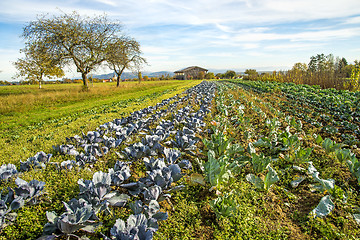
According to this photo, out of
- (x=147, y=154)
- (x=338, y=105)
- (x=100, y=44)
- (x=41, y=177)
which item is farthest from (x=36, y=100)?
(x=338, y=105)

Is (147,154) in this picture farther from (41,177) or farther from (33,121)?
(33,121)

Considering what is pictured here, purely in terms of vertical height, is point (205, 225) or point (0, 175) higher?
point (0, 175)

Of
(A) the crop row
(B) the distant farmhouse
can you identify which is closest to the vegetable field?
(A) the crop row

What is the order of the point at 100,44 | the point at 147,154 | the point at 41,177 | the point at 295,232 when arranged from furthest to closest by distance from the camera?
the point at 100,44 → the point at 147,154 → the point at 41,177 → the point at 295,232

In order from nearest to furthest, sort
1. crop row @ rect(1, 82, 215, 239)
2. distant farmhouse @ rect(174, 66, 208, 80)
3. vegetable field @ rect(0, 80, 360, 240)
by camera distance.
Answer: crop row @ rect(1, 82, 215, 239) → vegetable field @ rect(0, 80, 360, 240) → distant farmhouse @ rect(174, 66, 208, 80)

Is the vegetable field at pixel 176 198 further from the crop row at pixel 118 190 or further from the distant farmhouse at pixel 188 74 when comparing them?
the distant farmhouse at pixel 188 74

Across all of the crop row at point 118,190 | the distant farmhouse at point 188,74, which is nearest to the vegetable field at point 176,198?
the crop row at point 118,190

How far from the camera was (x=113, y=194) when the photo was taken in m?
2.23

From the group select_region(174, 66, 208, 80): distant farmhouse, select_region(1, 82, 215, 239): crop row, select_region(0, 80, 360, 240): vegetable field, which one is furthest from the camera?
select_region(174, 66, 208, 80): distant farmhouse

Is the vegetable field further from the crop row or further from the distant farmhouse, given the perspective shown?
the distant farmhouse

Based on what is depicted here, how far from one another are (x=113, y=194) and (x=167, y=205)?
74 centimetres

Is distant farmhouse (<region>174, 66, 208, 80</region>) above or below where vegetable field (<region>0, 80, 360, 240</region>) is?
above

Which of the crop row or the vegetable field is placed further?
the vegetable field

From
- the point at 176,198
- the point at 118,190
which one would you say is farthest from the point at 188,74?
the point at 176,198
